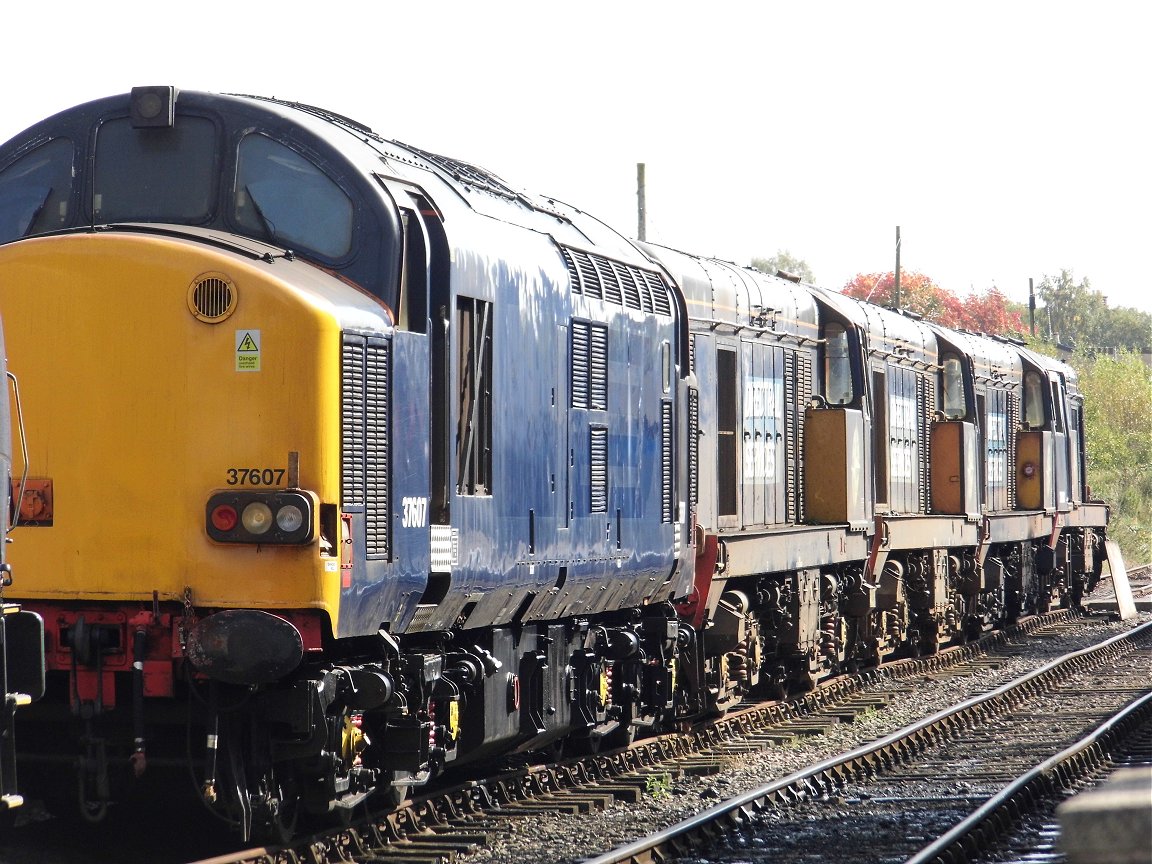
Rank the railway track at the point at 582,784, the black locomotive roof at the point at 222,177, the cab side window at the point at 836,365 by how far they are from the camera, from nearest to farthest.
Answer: the black locomotive roof at the point at 222,177 < the railway track at the point at 582,784 < the cab side window at the point at 836,365

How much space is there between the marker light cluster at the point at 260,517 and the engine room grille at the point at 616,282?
3215 mm

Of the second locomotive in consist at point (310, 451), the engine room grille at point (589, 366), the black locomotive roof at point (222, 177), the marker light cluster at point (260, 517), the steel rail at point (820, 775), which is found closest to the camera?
the marker light cluster at point (260, 517)

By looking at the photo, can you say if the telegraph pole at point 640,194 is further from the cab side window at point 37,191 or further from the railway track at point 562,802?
the cab side window at point 37,191

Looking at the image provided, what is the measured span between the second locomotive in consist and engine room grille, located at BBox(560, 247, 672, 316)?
4cm

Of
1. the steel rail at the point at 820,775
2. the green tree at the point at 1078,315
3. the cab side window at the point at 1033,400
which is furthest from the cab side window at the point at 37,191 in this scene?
the green tree at the point at 1078,315

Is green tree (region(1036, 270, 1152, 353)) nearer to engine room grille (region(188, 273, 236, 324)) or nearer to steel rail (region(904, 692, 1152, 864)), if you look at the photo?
steel rail (region(904, 692, 1152, 864))

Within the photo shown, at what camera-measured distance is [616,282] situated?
35.2 ft

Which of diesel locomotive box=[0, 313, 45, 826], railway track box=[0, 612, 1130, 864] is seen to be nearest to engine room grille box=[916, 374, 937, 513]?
railway track box=[0, 612, 1130, 864]

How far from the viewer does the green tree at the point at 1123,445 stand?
158 ft

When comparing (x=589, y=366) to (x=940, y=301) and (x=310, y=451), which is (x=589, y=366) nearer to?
(x=310, y=451)

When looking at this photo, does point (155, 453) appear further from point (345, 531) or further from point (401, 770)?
point (401, 770)

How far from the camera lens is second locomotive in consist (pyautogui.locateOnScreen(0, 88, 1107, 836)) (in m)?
7.33

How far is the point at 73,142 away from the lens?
827cm

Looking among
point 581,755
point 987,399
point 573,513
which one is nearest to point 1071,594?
point 987,399
